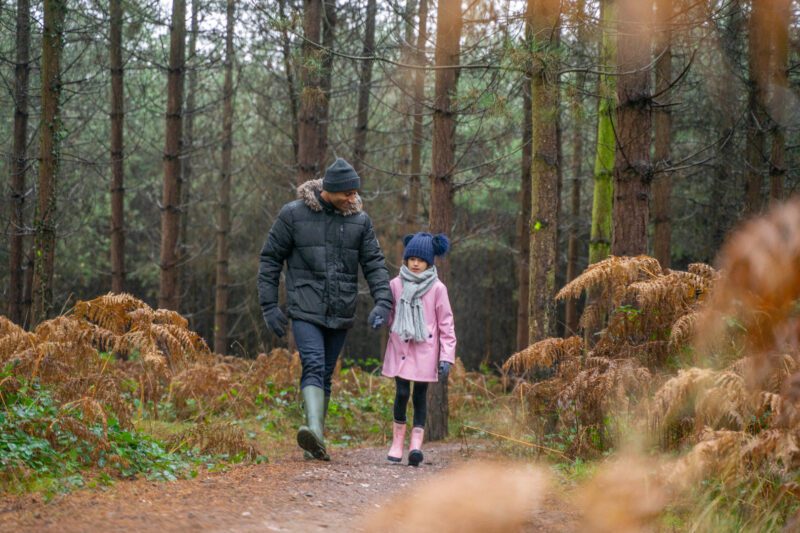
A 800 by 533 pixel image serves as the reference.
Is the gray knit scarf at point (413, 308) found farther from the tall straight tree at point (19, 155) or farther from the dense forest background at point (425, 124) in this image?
the tall straight tree at point (19, 155)

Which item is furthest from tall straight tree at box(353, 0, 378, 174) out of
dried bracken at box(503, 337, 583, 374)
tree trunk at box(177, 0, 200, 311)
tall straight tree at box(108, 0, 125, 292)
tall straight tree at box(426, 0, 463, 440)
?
dried bracken at box(503, 337, 583, 374)

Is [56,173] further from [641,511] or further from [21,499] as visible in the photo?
[641,511]

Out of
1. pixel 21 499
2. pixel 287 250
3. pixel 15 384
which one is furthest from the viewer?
pixel 287 250

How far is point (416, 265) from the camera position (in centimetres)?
738

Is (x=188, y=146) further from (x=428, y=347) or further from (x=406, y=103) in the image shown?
(x=428, y=347)

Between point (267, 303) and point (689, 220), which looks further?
point (689, 220)

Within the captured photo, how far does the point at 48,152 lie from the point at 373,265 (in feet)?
19.2

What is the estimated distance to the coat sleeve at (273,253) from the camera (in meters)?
7.00

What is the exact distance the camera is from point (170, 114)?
576 inches

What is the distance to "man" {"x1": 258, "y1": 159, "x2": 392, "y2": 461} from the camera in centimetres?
693

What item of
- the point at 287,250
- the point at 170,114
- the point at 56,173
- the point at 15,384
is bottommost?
the point at 15,384

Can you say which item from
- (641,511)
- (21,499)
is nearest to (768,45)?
(641,511)

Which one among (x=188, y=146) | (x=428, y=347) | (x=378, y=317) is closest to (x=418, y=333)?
(x=428, y=347)

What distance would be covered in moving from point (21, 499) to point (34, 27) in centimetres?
1107
